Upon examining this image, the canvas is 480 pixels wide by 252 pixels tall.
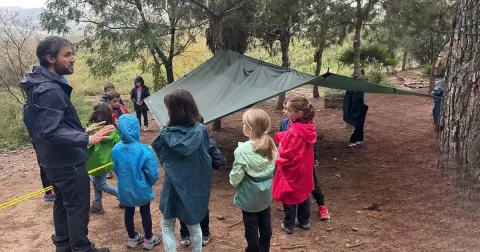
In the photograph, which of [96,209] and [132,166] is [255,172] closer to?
[132,166]

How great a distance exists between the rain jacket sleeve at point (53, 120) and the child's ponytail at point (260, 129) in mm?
976

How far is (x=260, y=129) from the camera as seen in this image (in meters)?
2.37

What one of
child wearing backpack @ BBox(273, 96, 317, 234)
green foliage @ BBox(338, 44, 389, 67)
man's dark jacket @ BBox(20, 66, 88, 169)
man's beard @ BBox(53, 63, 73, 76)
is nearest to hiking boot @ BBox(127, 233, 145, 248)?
man's dark jacket @ BBox(20, 66, 88, 169)

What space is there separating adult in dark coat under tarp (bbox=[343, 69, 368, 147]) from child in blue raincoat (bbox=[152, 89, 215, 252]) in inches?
132

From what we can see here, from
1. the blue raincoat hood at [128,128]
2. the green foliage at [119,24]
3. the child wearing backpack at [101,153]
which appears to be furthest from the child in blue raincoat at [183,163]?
the green foliage at [119,24]

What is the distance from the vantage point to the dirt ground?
2.88 meters

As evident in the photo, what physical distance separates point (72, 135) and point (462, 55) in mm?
3134

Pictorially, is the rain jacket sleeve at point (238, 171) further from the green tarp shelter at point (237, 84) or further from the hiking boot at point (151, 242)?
the green tarp shelter at point (237, 84)

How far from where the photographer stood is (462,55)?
3357 millimetres

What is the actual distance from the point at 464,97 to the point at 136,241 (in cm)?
293

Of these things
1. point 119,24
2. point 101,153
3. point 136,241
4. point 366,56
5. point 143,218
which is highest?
point 119,24

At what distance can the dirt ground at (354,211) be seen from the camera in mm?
2883

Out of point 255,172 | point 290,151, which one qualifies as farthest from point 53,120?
point 290,151

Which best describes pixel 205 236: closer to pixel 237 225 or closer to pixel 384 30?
pixel 237 225
